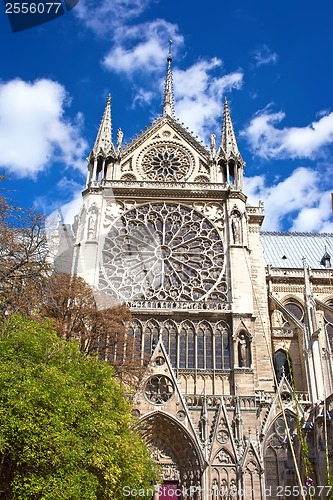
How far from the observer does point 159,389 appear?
20719 mm

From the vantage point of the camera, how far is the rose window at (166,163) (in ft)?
93.2

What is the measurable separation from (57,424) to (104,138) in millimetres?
20507

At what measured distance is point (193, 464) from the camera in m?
19.5

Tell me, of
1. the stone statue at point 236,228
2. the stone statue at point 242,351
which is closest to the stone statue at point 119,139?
the stone statue at point 236,228

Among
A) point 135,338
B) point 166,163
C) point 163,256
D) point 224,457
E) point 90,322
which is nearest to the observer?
point 224,457

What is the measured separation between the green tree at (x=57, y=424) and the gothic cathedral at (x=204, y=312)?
5247 mm

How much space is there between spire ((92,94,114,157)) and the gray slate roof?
14.4 meters

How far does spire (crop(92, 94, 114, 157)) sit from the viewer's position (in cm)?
2858

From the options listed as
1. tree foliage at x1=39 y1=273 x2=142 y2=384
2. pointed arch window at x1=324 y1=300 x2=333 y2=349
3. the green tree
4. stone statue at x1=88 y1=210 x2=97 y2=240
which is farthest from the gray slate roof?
the green tree

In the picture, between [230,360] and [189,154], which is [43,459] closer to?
[230,360]

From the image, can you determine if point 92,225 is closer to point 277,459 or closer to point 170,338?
point 170,338

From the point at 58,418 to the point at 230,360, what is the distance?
11876 mm

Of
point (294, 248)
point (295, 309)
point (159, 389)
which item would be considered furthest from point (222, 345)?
point (294, 248)

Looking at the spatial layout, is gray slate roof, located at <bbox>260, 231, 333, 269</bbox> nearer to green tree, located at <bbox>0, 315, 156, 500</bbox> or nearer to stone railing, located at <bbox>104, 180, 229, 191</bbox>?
stone railing, located at <bbox>104, 180, 229, 191</bbox>
